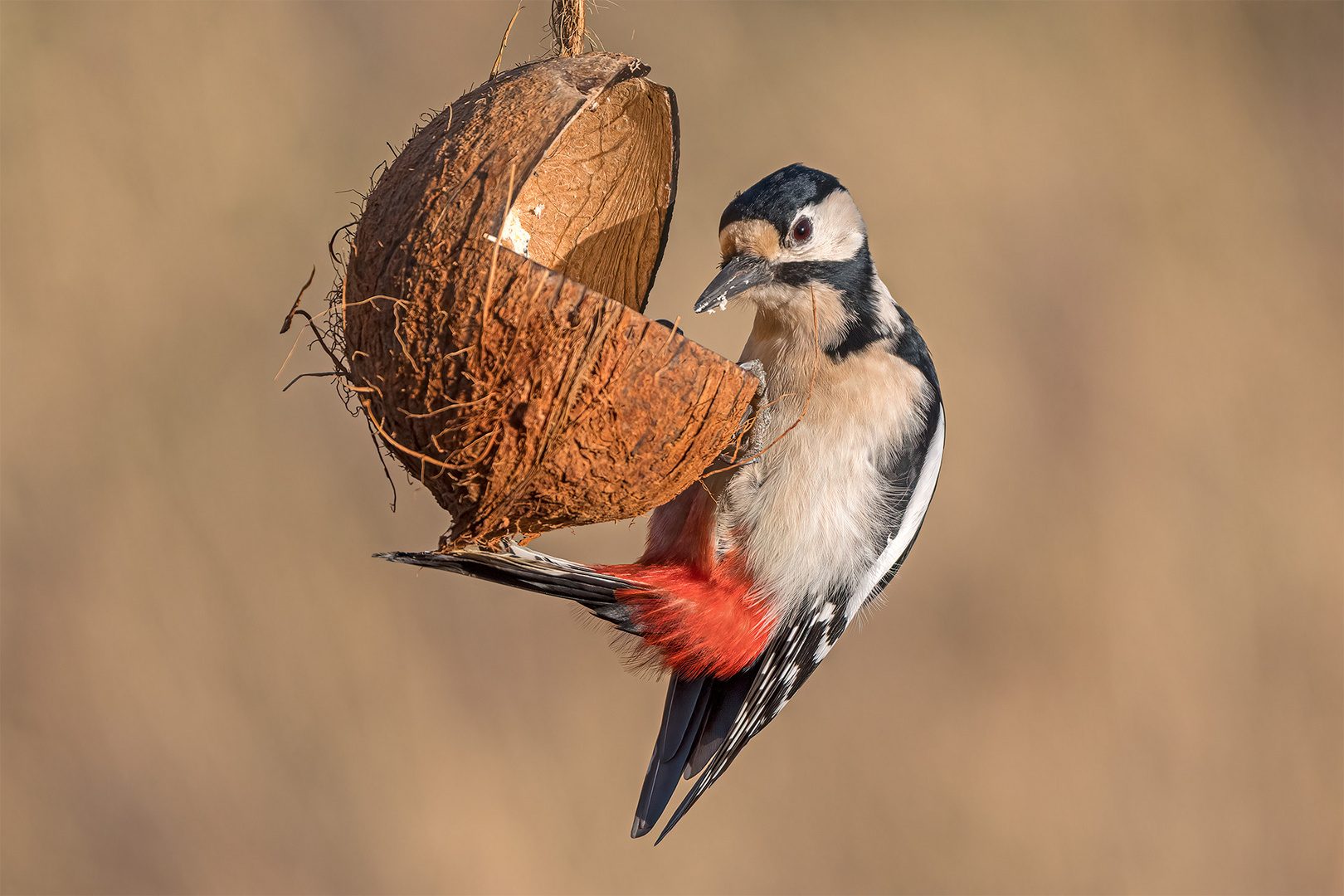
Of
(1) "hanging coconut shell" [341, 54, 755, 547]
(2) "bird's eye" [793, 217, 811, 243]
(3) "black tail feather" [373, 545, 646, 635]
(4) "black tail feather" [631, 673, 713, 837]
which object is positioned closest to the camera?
(1) "hanging coconut shell" [341, 54, 755, 547]

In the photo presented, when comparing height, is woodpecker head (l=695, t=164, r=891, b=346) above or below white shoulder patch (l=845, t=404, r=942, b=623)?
above

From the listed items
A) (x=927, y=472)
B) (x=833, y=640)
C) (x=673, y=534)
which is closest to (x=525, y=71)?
(x=673, y=534)

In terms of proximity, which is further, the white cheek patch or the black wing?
the black wing

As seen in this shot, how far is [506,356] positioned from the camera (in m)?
0.85

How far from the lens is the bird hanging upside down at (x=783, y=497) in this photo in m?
1.14

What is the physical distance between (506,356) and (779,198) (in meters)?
0.43

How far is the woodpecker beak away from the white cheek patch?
0.10ft

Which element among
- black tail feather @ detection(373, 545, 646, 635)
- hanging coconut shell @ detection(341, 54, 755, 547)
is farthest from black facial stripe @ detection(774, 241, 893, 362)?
black tail feather @ detection(373, 545, 646, 635)

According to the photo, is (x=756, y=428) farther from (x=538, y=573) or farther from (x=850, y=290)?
(x=538, y=573)

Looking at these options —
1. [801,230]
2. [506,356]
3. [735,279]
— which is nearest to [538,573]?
[506,356]

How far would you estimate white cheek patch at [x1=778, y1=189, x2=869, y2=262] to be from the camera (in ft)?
3.71

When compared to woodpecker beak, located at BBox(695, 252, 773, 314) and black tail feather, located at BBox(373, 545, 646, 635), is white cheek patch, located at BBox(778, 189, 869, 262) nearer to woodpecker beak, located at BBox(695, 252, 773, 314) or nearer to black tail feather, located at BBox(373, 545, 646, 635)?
woodpecker beak, located at BBox(695, 252, 773, 314)

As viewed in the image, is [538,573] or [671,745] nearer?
[538,573]

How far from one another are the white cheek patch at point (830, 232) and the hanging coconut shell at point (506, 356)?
0.89 ft
